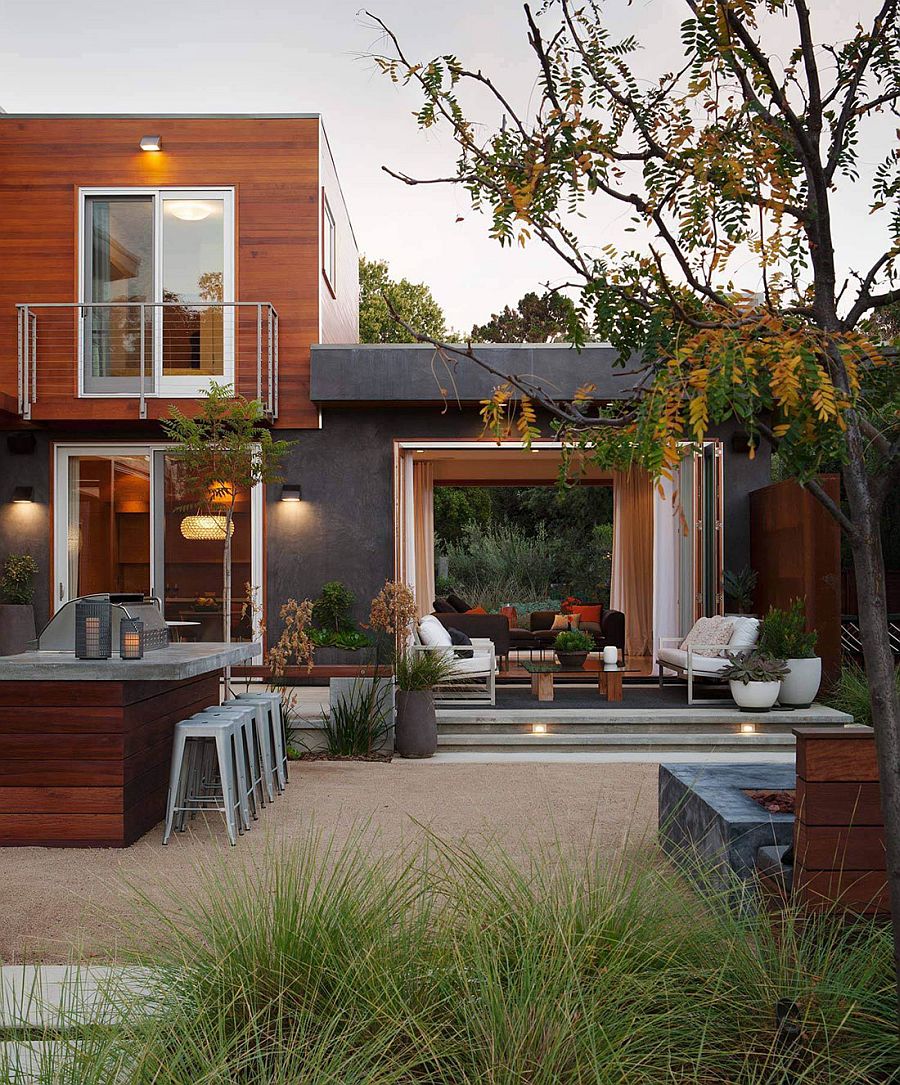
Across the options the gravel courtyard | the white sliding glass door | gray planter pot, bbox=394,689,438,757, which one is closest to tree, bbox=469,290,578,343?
the white sliding glass door

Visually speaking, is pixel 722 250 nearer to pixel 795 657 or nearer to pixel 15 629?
pixel 15 629

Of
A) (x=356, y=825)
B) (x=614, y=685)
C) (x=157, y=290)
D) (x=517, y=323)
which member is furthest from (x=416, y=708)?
(x=517, y=323)

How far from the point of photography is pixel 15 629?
20.1ft

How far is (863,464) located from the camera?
2.20 meters

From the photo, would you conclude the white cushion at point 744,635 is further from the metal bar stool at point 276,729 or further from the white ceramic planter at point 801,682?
the metal bar stool at point 276,729

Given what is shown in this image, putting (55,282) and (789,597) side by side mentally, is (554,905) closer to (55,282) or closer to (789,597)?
(789,597)

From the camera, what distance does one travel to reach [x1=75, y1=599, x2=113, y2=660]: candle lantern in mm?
5520

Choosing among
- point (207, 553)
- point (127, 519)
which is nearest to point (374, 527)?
point (207, 553)

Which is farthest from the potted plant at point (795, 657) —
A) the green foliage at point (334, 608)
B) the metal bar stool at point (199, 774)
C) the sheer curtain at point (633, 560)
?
the metal bar stool at point (199, 774)

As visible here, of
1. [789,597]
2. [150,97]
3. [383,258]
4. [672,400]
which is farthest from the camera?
[383,258]

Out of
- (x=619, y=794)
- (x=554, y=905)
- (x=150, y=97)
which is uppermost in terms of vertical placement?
(x=150, y=97)

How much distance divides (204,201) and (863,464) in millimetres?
10265

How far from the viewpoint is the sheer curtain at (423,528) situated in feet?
49.1

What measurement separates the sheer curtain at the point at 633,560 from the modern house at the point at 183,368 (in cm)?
310
